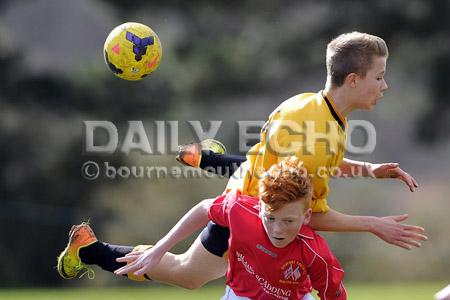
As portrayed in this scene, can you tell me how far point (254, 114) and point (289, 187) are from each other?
455 inches

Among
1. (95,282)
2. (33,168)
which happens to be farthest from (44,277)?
(33,168)

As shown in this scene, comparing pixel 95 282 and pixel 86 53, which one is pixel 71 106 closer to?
pixel 86 53

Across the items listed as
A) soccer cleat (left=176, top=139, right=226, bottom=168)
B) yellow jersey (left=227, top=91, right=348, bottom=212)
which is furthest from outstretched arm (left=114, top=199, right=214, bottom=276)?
soccer cleat (left=176, top=139, right=226, bottom=168)

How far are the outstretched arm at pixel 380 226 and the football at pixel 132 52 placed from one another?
1.84 meters

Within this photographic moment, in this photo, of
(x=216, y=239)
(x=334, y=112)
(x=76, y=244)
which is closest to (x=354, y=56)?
(x=334, y=112)

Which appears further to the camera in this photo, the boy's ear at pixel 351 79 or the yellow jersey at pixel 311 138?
the boy's ear at pixel 351 79

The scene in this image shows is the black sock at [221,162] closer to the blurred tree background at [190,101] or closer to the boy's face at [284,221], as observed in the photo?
the boy's face at [284,221]

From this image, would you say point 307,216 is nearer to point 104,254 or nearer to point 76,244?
point 104,254

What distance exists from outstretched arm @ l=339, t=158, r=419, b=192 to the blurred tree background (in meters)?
8.31

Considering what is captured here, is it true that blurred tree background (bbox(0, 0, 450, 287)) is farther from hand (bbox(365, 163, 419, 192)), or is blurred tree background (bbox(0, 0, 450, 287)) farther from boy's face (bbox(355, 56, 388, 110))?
boy's face (bbox(355, 56, 388, 110))

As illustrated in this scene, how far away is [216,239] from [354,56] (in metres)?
1.25

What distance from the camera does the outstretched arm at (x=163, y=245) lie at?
4660 mm

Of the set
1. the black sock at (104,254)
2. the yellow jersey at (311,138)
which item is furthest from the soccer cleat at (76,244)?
the yellow jersey at (311,138)

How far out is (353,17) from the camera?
16.2m
